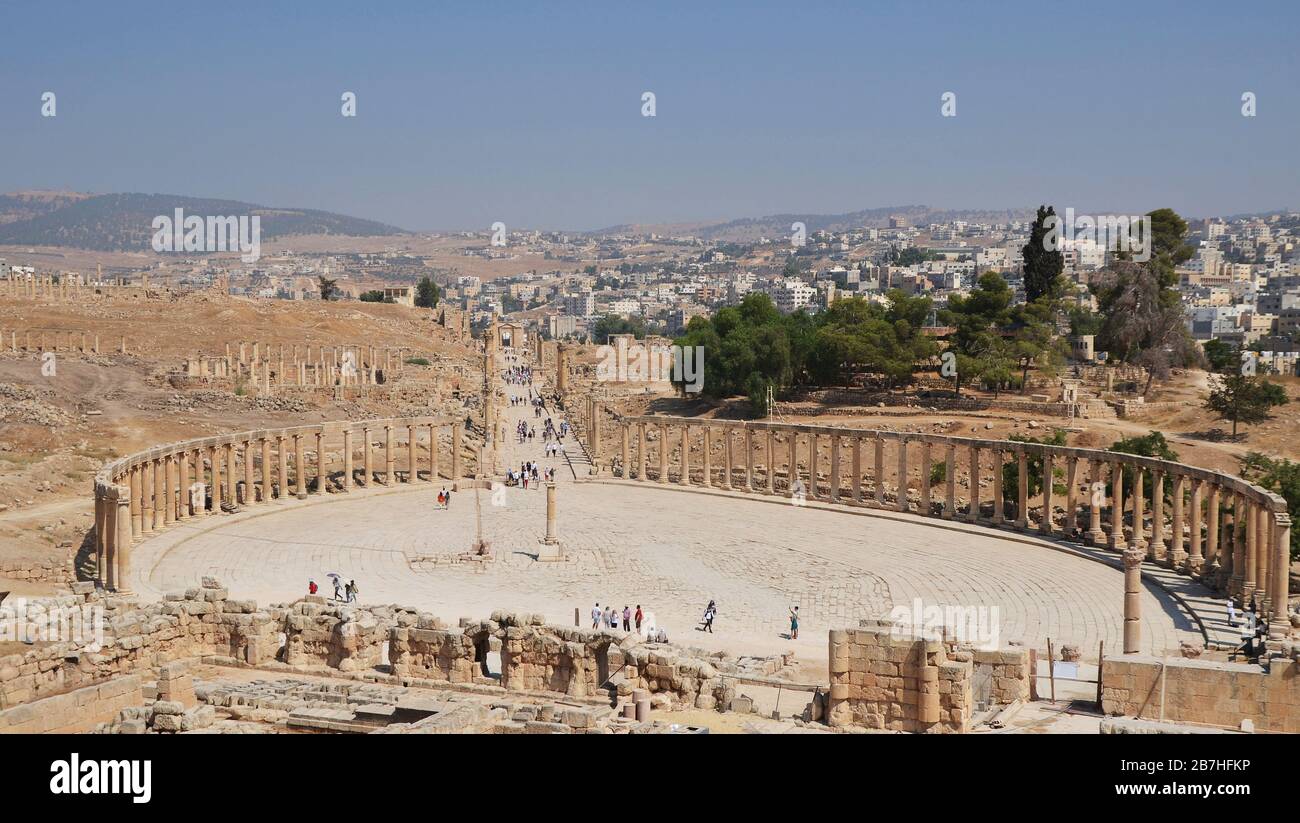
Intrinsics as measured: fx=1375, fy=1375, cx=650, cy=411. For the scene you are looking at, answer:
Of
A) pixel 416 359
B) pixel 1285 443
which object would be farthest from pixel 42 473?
pixel 416 359

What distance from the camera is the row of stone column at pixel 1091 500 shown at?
1379 inches

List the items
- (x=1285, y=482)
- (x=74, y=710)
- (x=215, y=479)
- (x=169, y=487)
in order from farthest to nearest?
(x=215, y=479) → (x=169, y=487) → (x=1285, y=482) → (x=74, y=710)

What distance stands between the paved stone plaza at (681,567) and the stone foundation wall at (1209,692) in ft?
31.0

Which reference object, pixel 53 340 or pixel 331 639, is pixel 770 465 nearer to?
pixel 331 639

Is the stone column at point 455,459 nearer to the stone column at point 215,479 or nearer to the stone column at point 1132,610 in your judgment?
the stone column at point 215,479

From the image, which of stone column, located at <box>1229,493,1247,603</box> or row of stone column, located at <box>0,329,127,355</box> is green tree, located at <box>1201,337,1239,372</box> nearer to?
stone column, located at <box>1229,493,1247,603</box>

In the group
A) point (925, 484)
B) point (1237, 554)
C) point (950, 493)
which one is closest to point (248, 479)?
point (925, 484)

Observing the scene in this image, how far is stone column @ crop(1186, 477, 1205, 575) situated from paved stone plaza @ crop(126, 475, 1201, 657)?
2.17m

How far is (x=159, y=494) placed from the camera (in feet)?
148

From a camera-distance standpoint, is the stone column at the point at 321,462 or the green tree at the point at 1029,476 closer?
the green tree at the point at 1029,476

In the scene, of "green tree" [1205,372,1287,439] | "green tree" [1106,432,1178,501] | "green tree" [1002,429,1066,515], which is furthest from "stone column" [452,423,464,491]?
"green tree" [1205,372,1287,439]

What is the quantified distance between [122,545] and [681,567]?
1594cm

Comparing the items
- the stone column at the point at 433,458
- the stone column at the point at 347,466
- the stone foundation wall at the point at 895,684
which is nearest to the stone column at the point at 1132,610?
the stone foundation wall at the point at 895,684
